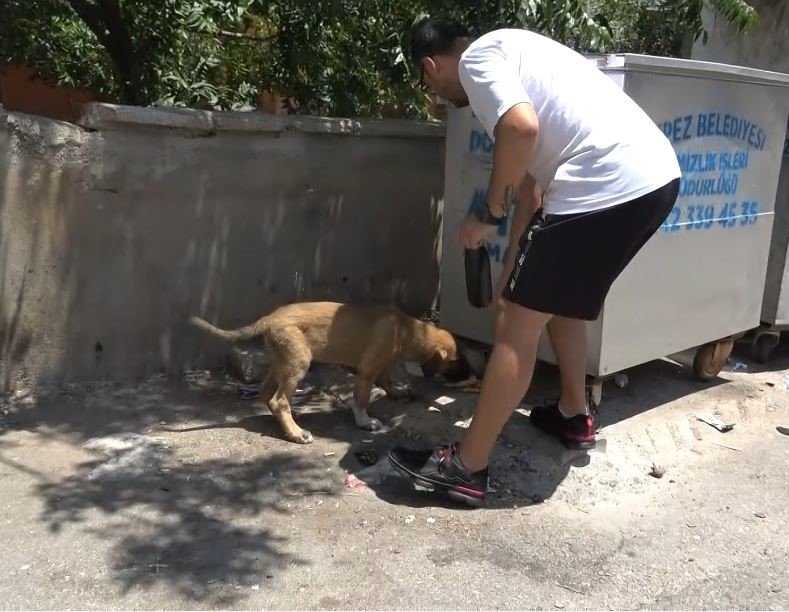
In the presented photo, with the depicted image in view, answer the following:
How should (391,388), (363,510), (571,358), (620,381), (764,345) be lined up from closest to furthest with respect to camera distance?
(363,510) → (571,358) → (391,388) → (620,381) → (764,345)

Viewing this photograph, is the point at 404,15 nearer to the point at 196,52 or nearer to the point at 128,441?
the point at 196,52

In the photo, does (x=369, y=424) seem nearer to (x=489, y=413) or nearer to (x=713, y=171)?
(x=489, y=413)

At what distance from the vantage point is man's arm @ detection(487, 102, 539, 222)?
114 inches

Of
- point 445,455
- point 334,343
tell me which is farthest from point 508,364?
point 334,343

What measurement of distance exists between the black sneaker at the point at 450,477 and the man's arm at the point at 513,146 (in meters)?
1.12

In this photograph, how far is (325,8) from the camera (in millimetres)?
4824

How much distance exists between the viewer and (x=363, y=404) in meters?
4.26

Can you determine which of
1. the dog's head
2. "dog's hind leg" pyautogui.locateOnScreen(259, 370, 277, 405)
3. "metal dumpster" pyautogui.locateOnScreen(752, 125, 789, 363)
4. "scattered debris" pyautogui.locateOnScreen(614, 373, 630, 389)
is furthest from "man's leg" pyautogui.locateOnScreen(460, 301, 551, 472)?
"metal dumpster" pyautogui.locateOnScreen(752, 125, 789, 363)

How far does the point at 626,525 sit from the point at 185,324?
8.53 ft

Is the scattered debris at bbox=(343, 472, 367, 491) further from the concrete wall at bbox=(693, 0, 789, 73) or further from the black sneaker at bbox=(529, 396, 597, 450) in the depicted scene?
the concrete wall at bbox=(693, 0, 789, 73)

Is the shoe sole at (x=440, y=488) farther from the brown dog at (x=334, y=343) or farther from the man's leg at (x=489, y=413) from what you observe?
the brown dog at (x=334, y=343)

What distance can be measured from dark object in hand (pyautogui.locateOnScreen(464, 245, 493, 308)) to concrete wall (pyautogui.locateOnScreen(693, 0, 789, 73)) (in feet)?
17.2

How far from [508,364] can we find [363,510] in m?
0.85

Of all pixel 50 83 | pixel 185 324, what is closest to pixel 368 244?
pixel 185 324
